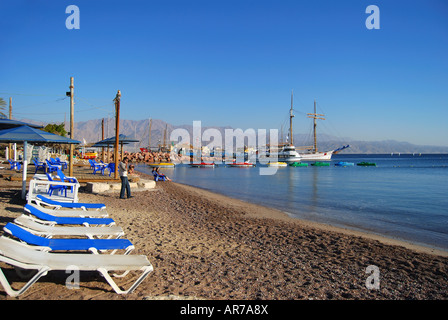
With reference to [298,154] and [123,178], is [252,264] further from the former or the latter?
[298,154]

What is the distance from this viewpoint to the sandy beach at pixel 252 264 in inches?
169

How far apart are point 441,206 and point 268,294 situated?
16213 millimetres

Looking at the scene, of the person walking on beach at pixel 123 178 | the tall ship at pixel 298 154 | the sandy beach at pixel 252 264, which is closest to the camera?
the sandy beach at pixel 252 264

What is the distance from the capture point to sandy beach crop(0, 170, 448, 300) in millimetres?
4289

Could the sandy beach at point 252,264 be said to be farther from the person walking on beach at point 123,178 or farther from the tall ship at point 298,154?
the tall ship at point 298,154

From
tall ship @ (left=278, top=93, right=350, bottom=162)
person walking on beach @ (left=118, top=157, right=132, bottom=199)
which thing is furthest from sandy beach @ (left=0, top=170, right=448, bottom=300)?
tall ship @ (left=278, top=93, right=350, bottom=162)

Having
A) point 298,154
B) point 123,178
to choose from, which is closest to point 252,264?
point 123,178

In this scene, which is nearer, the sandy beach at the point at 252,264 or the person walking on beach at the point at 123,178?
the sandy beach at the point at 252,264

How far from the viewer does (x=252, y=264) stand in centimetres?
569

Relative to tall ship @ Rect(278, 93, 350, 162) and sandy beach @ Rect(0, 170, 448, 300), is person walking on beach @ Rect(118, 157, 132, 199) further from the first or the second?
tall ship @ Rect(278, 93, 350, 162)

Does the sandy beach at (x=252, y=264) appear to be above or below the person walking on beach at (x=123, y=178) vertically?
below

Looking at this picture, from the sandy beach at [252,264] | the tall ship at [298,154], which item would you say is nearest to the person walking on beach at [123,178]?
the sandy beach at [252,264]

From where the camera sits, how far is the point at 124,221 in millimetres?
8406
